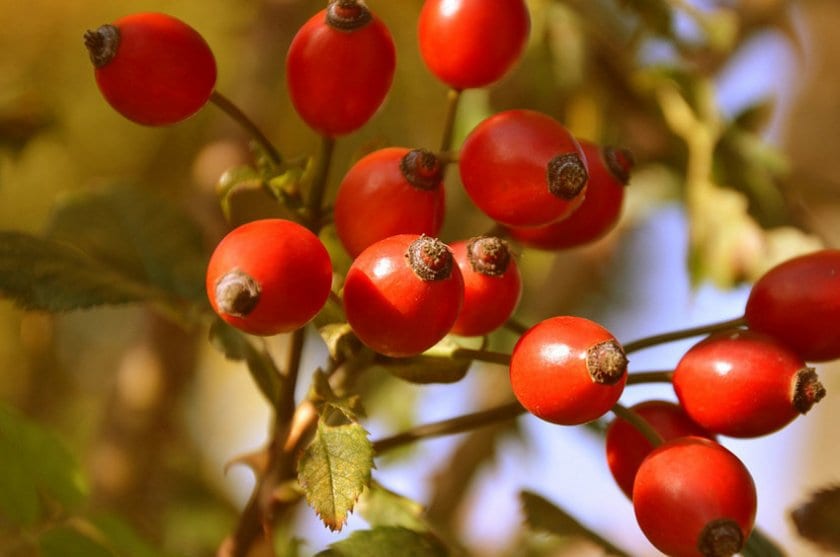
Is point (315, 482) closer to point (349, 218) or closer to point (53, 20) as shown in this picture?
point (349, 218)

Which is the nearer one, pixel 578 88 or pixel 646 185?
pixel 578 88

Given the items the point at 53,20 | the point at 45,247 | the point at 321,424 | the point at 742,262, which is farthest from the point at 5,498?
the point at 53,20

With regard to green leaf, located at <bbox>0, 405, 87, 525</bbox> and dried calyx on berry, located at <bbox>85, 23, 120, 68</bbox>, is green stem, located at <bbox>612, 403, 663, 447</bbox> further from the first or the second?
green leaf, located at <bbox>0, 405, 87, 525</bbox>

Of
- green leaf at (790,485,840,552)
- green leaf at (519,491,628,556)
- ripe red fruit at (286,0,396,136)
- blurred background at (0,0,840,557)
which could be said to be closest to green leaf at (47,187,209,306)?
blurred background at (0,0,840,557)

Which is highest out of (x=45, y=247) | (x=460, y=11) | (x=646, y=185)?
(x=460, y=11)

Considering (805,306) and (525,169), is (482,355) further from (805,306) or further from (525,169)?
(805,306)

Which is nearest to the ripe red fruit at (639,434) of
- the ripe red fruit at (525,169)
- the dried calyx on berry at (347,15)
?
the ripe red fruit at (525,169)

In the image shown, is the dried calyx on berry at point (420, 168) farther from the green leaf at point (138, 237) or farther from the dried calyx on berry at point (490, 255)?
the green leaf at point (138, 237)
